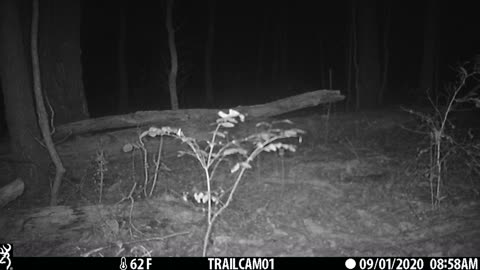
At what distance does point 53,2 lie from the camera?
29.2ft

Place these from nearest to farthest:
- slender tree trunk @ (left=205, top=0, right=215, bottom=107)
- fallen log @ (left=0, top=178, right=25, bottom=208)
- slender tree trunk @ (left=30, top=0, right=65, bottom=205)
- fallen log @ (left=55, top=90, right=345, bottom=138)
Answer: fallen log @ (left=0, top=178, right=25, bottom=208) < slender tree trunk @ (left=30, top=0, right=65, bottom=205) < fallen log @ (left=55, top=90, right=345, bottom=138) < slender tree trunk @ (left=205, top=0, right=215, bottom=107)

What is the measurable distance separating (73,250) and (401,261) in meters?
3.94

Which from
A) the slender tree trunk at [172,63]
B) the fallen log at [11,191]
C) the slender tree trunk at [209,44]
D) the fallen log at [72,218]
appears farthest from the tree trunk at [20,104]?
the slender tree trunk at [209,44]

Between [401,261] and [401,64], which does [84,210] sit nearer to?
[401,261]

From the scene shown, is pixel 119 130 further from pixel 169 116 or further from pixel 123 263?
pixel 123 263

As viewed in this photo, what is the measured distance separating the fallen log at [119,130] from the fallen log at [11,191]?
110 cm

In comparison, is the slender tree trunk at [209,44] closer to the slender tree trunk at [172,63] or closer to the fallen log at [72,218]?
the slender tree trunk at [172,63]

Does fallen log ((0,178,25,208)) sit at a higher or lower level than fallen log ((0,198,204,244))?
higher

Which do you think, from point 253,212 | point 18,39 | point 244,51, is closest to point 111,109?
point 244,51

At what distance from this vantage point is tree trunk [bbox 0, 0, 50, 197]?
6.84 metres

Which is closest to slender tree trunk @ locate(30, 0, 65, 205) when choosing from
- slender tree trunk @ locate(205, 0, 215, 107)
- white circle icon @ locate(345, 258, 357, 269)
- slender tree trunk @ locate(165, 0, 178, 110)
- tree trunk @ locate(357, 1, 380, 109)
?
white circle icon @ locate(345, 258, 357, 269)

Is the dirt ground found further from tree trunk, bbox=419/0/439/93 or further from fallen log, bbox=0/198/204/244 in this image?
tree trunk, bbox=419/0/439/93

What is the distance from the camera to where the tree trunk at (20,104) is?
6.84 m

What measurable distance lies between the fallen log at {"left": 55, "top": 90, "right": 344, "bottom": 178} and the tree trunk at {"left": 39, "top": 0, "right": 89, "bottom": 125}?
0.64 m
